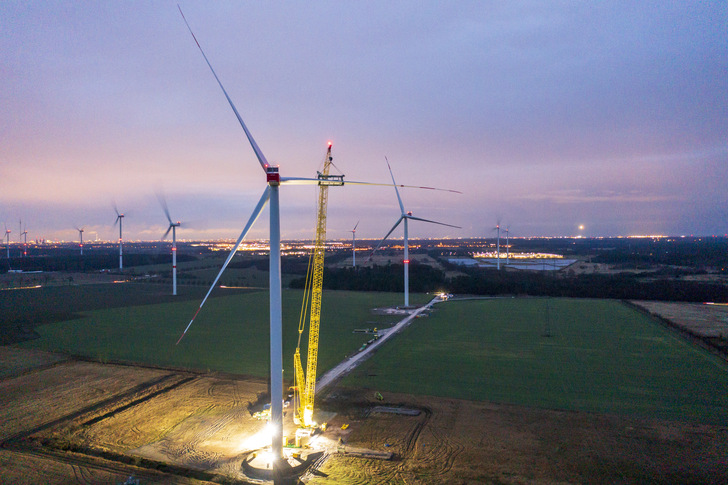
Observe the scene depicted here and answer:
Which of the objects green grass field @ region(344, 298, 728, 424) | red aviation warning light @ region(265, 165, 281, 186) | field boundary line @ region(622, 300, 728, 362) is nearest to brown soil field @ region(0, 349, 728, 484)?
green grass field @ region(344, 298, 728, 424)

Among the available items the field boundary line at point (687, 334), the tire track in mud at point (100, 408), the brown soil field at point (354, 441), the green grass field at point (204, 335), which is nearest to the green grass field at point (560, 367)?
the field boundary line at point (687, 334)

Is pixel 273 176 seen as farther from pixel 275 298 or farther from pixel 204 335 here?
pixel 204 335

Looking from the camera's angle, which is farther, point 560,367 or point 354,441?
point 560,367

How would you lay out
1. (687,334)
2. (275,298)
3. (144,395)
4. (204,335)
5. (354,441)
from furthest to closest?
(204,335)
(687,334)
(144,395)
(354,441)
(275,298)

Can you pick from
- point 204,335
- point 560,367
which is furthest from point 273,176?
point 204,335

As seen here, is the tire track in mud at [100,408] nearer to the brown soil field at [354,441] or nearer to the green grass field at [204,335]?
the brown soil field at [354,441]

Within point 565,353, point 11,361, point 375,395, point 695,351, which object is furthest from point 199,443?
point 695,351

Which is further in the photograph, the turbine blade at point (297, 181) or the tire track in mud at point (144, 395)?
the tire track in mud at point (144, 395)
